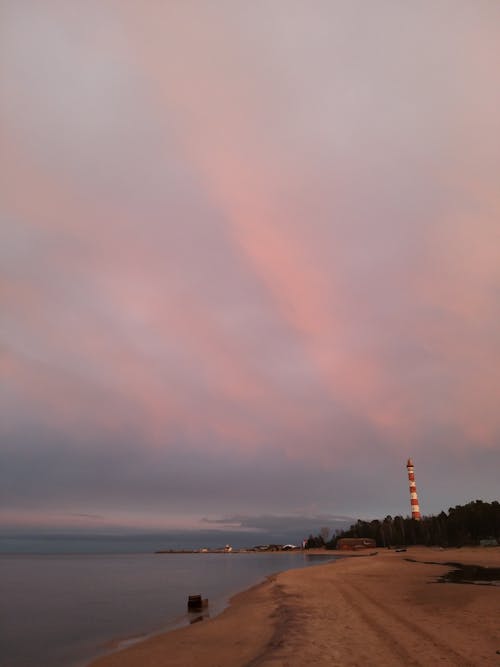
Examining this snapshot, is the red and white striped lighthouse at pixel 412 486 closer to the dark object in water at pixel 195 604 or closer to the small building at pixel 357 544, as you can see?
the small building at pixel 357 544

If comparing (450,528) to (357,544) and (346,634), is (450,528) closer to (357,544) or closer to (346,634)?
(357,544)

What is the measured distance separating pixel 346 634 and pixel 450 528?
126837 mm

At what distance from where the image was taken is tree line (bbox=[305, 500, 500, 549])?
11844 centimetres

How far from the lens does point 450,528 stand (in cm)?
12838

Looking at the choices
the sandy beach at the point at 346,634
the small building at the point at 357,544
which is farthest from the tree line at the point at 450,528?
the sandy beach at the point at 346,634

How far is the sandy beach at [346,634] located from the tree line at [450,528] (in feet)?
324

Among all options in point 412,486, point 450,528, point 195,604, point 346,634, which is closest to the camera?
point 346,634

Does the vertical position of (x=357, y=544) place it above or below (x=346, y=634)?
below

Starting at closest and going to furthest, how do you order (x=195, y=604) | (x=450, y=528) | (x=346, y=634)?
1. (x=346, y=634)
2. (x=195, y=604)
3. (x=450, y=528)

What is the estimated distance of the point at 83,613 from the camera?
4175 centimetres

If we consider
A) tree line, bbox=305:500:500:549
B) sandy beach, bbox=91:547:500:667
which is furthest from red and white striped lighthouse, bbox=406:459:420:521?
sandy beach, bbox=91:547:500:667

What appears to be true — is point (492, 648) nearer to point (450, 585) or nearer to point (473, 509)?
point (450, 585)

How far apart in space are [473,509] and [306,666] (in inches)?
5131

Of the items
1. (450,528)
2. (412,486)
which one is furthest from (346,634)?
(412,486)
